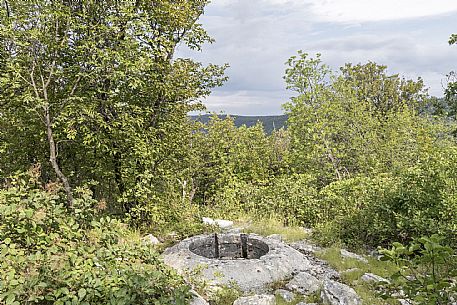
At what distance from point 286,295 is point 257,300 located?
520 mm

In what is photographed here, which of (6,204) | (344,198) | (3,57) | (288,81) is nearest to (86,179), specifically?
(3,57)

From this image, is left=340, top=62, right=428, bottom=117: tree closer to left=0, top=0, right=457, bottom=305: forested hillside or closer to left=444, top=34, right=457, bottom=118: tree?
left=444, top=34, right=457, bottom=118: tree

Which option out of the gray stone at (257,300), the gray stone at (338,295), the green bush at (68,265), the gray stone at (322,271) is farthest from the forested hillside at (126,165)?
the gray stone at (338,295)

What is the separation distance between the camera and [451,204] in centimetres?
528

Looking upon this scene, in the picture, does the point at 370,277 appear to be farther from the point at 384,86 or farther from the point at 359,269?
the point at 384,86

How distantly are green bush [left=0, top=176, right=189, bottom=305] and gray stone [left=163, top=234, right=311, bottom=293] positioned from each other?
1.32m

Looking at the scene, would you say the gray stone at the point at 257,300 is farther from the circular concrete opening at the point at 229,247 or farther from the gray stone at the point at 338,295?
the circular concrete opening at the point at 229,247

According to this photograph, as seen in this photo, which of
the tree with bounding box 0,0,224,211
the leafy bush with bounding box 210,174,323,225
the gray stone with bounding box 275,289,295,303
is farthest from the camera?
the leafy bush with bounding box 210,174,323,225

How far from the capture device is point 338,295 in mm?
4160

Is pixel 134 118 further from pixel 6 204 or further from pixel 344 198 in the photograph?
pixel 344 198

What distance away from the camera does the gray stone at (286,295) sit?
174 inches

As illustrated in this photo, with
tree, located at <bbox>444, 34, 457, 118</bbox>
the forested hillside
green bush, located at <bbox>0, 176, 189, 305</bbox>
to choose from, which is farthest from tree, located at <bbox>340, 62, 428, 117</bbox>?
green bush, located at <bbox>0, 176, 189, 305</bbox>

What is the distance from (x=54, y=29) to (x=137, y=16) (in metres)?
1.39

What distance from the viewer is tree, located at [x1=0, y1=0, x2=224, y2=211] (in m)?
5.70
